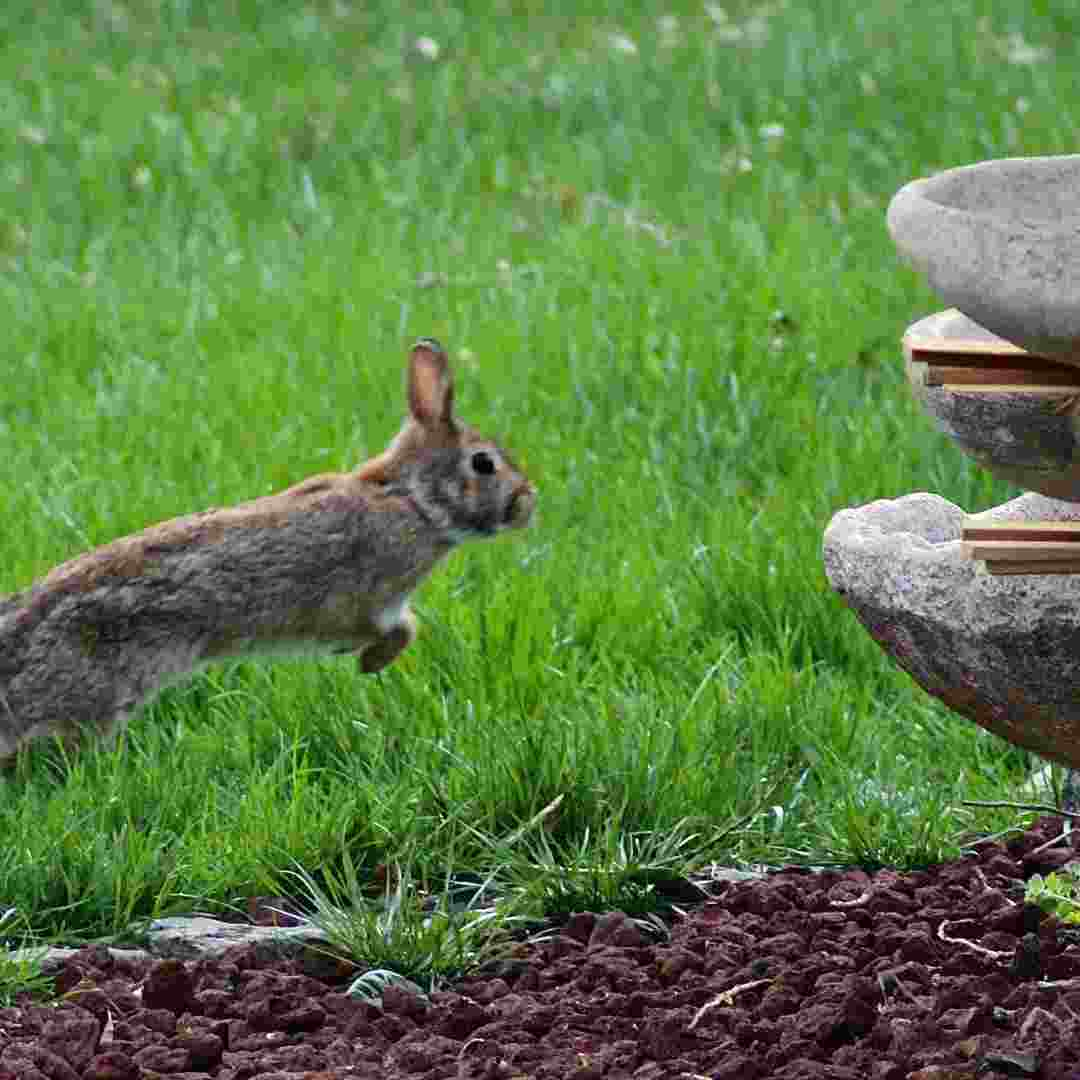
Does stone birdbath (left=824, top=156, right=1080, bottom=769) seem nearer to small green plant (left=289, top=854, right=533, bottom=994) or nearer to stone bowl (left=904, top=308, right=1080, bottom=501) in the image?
stone bowl (left=904, top=308, right=1080, bottom=501)

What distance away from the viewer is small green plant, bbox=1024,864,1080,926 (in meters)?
3.45

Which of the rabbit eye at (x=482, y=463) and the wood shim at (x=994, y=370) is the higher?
the wood shim at (x=994, y=370)

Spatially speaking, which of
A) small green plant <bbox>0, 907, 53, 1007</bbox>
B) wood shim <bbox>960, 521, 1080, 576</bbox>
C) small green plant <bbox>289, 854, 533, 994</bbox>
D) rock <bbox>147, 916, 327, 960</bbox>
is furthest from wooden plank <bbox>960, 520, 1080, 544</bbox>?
small green plant <bbox>0, 907, 53, 1007</bbox>

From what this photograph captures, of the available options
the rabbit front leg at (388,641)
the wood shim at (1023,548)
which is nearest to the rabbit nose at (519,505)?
the rabbit front leg at (388,641)

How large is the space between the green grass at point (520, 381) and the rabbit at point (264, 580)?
122mm

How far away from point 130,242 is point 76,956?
521cm

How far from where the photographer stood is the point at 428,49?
11.1m

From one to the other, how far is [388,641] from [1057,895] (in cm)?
184

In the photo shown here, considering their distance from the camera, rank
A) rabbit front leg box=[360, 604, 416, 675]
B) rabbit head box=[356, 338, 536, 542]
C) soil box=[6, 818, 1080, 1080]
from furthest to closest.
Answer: rabbit head box=[356, 338, 536, 542]
rabbit front leg box=[360, 604, 416, 675]
soil box=[6, 818, 1080, 1080]

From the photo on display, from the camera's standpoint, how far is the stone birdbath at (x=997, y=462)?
9.34 feet

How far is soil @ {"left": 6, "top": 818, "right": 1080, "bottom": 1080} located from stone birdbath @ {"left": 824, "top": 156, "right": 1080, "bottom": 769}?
1.54 ft

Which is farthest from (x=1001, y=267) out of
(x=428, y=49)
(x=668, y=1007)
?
(x=428, y=49)

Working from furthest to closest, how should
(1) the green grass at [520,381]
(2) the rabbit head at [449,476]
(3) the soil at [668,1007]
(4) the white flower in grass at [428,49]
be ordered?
(4) the white flower in grass at [428,49] → (2) the rabbit head at [449,476] → (1) the green grass at [520,381] → (3) the soil at [668,1007]

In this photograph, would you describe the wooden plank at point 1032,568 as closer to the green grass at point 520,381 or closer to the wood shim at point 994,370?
the wood shim at point 994,370
